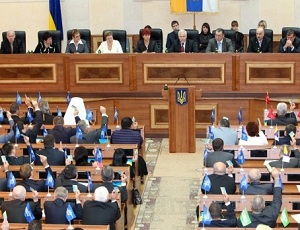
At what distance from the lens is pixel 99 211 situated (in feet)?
30.3

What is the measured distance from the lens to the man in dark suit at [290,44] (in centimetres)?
1540

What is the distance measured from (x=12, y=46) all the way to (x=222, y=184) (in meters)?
7.68

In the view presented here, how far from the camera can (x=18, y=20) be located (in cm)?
2022

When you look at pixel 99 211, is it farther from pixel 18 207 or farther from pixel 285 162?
pixel 285 162

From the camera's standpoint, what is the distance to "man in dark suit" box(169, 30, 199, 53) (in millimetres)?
15758

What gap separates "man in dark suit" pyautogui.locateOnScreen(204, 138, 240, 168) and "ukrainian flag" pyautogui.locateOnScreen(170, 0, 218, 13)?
852cm

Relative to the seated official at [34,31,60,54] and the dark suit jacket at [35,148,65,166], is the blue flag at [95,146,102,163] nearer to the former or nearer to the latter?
the dark suit jacket at [35,148,65,166]

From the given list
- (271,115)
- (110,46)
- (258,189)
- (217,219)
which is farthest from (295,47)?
(217,219)

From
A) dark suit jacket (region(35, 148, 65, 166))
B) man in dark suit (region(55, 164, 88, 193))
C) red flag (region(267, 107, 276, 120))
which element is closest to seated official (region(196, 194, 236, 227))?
man in dark suit (region(55, 164, 88, 193))

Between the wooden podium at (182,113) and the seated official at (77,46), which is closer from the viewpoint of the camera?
the wooden podium at (182,113)

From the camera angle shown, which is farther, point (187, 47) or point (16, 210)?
point (187, 47)

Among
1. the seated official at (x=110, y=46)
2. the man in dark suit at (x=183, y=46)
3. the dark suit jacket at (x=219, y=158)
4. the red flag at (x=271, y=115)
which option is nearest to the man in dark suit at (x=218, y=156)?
the dark suit jacket at (x=219, y=158)

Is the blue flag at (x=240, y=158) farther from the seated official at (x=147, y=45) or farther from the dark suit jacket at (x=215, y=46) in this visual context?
the seated official at (x=147, y=45)

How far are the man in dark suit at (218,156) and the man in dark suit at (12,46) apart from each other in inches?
258
